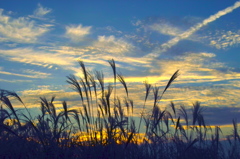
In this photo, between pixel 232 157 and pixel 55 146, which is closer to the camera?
pixel 55 146

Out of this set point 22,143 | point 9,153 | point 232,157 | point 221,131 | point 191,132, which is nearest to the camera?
point 9,153

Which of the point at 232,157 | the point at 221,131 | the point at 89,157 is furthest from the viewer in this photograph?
the point at 221,131

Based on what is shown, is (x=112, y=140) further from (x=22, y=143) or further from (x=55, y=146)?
(x=22, y=143)

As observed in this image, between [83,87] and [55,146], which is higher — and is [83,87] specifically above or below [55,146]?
above

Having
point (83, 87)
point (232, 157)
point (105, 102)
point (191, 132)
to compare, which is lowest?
point (232, 157)

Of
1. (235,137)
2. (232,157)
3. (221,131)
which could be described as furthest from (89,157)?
(221,131)

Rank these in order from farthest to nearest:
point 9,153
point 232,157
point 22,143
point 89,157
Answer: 1. point 232,157
2. point 22,143
3. point 9,153
4. point 89,157

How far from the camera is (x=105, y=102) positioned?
598 centimetres

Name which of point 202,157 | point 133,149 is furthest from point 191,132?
point 133,149

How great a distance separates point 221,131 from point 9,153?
7358 millimetres

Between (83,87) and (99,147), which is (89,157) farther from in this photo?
(83,87)

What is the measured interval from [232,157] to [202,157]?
Answer: 154cm

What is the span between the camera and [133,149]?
18.7 feet

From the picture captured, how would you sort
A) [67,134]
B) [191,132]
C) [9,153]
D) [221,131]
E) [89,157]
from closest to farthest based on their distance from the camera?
1. [89,157]
2. [9,153]
3. [67,134]
4. [191,132]
5. [221,131]
